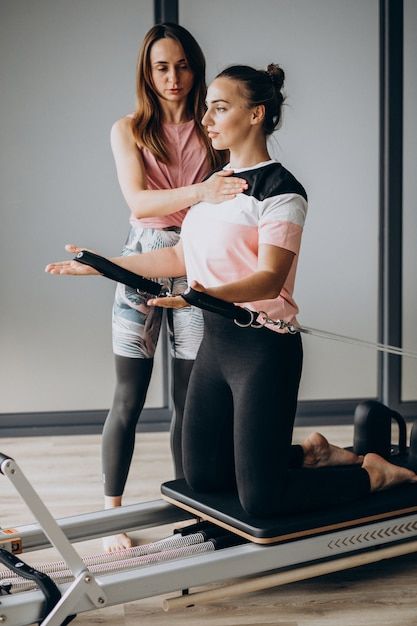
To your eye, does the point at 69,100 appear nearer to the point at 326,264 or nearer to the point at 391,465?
the point at 326,264

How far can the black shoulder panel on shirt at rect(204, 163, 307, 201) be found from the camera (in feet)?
7.17

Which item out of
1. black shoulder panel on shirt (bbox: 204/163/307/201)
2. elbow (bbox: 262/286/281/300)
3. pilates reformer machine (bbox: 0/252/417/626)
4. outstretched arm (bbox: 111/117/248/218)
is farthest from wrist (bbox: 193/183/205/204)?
elbow (bbox: 262/286/281/300)

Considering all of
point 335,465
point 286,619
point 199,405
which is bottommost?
point 286,619

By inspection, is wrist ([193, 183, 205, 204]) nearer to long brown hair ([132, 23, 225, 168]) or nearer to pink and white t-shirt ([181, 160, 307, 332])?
pink and white t-shirt ([181, 160, 307, 332])

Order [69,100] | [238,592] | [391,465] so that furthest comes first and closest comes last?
[69,100]
[391,465]
[238,592]

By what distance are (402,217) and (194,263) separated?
2101mm

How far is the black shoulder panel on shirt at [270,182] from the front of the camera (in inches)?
86.0

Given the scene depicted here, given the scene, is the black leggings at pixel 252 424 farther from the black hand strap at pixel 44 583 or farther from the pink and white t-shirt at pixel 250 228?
the black hand strap at pixel 44 583

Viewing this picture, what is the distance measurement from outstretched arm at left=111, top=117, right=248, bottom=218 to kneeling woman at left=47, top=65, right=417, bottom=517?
3 cm

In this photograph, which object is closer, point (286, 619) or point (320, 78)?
point (286, 619)

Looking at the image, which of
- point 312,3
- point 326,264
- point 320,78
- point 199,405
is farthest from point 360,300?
point 199,405

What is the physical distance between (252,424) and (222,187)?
0.60 meters

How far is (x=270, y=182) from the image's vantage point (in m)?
2.21

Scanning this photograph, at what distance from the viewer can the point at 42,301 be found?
4.04m
